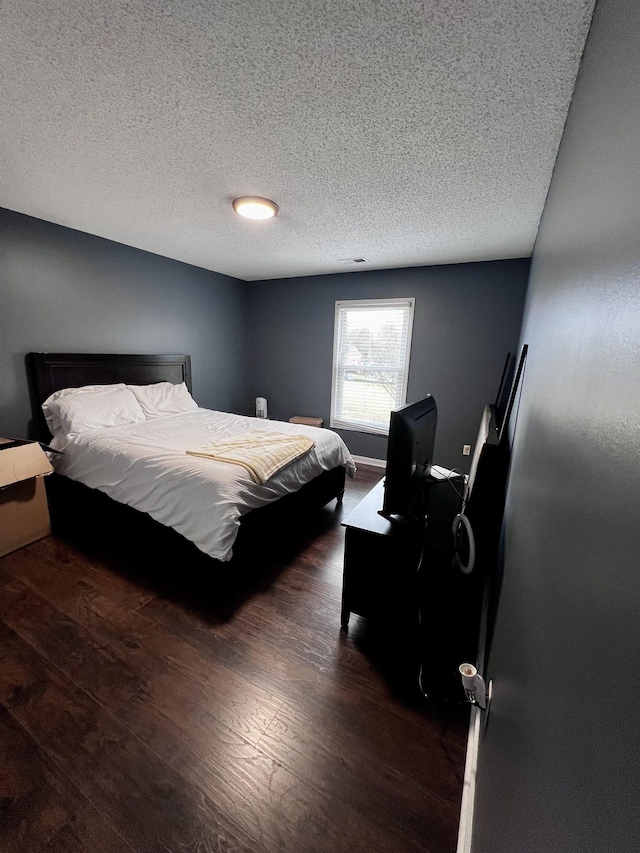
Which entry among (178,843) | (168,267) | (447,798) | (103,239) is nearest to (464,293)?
(168,267)

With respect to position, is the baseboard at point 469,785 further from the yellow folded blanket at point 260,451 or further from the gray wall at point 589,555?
the yellow folded blanket at point 260,451

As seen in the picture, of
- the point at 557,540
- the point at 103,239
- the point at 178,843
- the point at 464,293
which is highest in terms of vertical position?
the point at 103,239

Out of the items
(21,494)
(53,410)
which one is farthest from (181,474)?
(53,410)

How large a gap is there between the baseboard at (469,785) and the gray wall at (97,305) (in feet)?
11.5

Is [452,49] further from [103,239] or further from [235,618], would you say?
[103,239]

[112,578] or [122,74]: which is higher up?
[122,74]

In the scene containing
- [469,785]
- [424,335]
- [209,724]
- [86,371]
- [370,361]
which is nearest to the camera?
[469,785]

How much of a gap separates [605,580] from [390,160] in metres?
2.07

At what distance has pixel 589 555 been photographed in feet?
1.33

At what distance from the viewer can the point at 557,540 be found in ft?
1.82

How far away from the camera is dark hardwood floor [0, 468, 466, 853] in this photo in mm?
1062

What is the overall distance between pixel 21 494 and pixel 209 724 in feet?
6.62

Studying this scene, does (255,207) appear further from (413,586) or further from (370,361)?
(413,586)

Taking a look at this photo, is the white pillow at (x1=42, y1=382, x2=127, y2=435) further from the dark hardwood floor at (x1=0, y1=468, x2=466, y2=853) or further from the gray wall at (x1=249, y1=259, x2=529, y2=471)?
the gray wall at (x1=249, y1=259, x2=529, y2=471)
